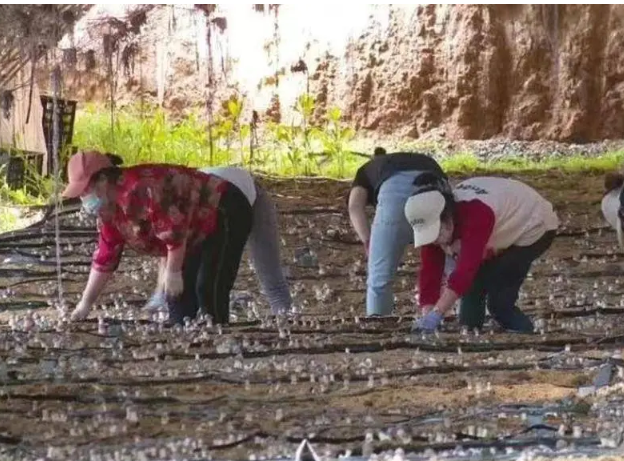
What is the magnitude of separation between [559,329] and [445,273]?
1.58ft

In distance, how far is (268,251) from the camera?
16.1 feet

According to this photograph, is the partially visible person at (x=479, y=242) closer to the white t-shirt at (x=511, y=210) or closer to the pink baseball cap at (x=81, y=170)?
the white t-shirt at (x=511, y=210)

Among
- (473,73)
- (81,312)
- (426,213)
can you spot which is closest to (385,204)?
(426,213)

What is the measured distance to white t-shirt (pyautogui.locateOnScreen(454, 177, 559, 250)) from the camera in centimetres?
415

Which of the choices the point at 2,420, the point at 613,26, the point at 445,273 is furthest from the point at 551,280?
the point at 613,26

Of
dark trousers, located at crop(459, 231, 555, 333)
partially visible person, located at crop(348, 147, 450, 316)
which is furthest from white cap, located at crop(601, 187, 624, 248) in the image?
partially visible person, located at crop(348, 147, 450, 316)

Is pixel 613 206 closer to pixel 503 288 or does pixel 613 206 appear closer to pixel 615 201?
pixel 615 201

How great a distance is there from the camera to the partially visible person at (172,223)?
4.06 meters

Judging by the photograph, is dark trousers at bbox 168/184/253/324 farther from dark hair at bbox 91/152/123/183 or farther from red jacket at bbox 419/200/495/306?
red jacket at bbox 419/200/495/306

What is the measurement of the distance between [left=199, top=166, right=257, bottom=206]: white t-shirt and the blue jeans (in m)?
0.47

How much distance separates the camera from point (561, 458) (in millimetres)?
2600

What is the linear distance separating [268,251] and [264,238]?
7 cm

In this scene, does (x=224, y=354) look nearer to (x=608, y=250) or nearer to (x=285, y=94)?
(x=608, y=250)

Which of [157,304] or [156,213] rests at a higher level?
[156,213]
